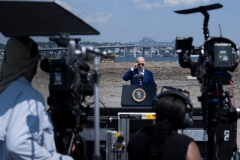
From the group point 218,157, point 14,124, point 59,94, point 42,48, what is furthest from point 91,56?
point 218,157

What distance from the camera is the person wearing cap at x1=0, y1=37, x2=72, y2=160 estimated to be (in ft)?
9.39

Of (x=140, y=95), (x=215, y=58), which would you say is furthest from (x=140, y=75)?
(x=215, y=58)

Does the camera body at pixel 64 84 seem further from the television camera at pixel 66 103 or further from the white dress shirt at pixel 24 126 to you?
the white dress shirt at pixel 24 126

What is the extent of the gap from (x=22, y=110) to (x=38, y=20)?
0.68 metres

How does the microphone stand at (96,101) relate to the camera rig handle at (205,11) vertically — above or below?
below

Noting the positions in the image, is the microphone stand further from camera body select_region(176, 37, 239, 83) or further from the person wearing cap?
camera body select_region(176, 37, 239, 83)

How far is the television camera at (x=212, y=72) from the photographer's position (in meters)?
3.65

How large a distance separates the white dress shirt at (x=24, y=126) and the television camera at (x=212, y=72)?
1.39 m

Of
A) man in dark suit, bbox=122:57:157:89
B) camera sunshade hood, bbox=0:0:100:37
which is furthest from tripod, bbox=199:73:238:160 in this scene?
man in dark suit, bbox=122:57:157:89

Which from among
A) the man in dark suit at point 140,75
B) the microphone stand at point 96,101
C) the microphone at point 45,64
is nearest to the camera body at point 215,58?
the microphone at point 45,64

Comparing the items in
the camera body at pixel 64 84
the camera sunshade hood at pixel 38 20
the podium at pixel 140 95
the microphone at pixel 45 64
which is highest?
the camera sunshade hood at pixel 38 20

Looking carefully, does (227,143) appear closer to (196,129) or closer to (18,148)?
(196,129)

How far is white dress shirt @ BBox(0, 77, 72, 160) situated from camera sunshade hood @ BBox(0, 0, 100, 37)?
1.16 ft

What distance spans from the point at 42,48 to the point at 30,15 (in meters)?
0.58
